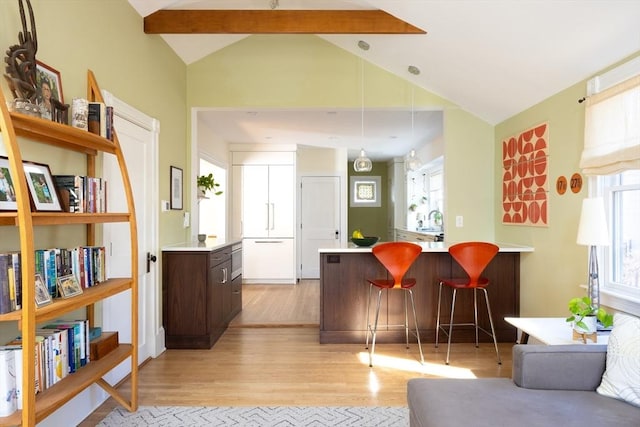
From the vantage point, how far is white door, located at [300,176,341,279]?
7430 mm

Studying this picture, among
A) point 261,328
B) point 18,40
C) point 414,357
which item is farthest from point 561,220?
point 18,40

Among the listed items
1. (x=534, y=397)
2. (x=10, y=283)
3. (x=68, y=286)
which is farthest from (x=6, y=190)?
(x=534, y=397)

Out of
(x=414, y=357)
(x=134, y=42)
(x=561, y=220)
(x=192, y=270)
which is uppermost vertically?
(x=134, y=42)

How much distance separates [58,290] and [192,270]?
5.71ft

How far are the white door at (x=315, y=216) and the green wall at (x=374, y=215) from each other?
2121 millimetres

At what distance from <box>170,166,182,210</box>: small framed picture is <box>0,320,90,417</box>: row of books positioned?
5.92 ft

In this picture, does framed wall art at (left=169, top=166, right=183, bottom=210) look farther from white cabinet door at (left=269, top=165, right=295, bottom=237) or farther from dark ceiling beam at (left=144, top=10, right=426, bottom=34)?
white cabinet door at (left=269, top=165, right=295, bottom=237)

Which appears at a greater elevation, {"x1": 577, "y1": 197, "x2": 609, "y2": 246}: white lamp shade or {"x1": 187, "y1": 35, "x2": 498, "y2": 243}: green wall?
{"x1": 187, "y1": 35, "x2": 498, "y2": 243}: green wall

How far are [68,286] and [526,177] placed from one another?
3.70 meters

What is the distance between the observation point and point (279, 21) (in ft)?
10.9

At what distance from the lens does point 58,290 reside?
6.11ft

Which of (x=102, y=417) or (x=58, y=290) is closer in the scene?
(x=58, y=290)

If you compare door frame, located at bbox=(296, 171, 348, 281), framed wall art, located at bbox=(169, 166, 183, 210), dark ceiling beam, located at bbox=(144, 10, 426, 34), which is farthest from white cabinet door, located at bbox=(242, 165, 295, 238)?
dark ceiling beam, located at bbox=(144, 10, 426, 34)

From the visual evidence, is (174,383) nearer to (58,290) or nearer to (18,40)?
→ (58,290)
